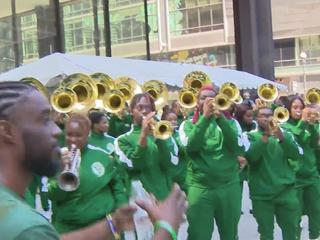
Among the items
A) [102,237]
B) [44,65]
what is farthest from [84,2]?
[102,237]

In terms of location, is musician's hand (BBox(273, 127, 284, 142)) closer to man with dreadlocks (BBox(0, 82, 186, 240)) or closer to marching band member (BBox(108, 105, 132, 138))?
marching band member (BBox(108, 105, 132, 138))

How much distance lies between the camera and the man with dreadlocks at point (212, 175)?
233 inches

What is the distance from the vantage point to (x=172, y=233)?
180 cm

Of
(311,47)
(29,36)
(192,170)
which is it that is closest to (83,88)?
(192,170)

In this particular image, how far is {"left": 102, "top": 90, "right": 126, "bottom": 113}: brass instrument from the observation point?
284 inches

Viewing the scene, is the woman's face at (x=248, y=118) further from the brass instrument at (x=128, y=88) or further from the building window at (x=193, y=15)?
the building window at (x=193, y=15)

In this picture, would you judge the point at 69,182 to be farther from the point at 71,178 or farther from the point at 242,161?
the point at 242,161

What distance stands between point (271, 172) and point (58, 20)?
9866 mm

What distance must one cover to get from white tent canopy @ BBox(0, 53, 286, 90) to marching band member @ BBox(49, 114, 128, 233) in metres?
4.53

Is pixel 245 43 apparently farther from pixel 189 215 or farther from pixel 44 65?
pixel 189 215

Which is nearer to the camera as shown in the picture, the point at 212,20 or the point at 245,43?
the point at 245,43

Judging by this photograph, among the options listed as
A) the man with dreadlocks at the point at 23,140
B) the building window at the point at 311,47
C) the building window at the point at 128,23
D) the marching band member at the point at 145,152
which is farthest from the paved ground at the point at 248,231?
the building window at the point at 311,47

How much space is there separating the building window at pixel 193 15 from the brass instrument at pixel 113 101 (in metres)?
41.7

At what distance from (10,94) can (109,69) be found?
9522mm
